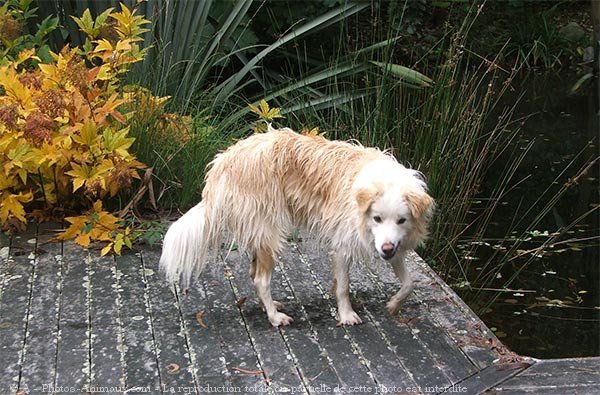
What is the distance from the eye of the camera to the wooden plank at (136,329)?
11.9ft

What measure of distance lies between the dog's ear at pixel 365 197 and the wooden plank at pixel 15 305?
1546mm

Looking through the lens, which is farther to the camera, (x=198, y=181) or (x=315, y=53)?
(x=315, y=53)

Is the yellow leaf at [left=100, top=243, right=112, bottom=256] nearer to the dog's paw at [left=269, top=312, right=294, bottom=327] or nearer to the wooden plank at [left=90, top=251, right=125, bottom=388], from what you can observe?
the wooden plank at [left=90, top=251, right=125, bottom=388]

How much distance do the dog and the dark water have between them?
4.01 feet

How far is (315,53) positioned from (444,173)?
12.5ft

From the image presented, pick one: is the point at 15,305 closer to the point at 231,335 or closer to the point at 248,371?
the point at 231,335

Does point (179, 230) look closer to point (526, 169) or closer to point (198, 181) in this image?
point (198, 181)

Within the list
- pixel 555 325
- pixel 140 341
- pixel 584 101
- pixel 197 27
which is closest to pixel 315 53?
pixel 197 27

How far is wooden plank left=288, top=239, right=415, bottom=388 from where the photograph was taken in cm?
364

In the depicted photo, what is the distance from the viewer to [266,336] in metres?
4.00

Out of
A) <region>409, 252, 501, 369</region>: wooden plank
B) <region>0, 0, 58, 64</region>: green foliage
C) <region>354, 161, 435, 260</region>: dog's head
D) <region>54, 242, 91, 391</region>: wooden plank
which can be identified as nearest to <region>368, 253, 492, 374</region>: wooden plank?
<region>409, 252, 501, 369</region>: wooden plank

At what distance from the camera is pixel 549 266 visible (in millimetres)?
5719

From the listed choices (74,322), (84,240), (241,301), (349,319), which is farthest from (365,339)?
(84,240)

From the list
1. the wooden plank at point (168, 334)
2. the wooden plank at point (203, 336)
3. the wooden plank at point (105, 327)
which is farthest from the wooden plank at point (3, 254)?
the wooden plank at point (203, 336)
